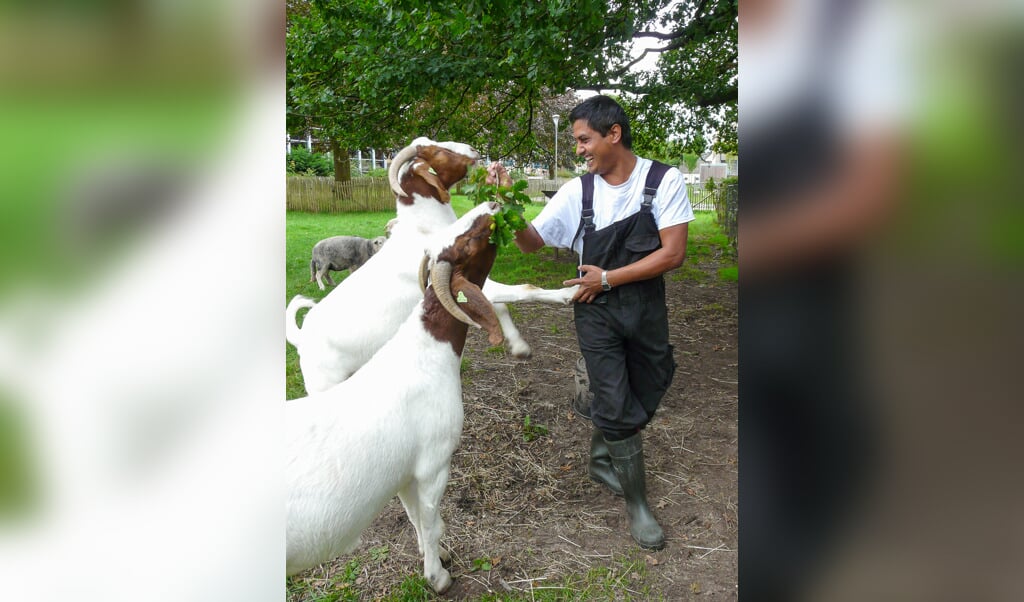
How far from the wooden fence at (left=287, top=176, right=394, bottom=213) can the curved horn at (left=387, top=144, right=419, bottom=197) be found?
17.2 meters

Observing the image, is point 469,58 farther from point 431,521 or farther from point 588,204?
point 431,521

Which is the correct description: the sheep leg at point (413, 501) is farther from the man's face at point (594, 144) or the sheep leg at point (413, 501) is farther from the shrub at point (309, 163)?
the shrub at point (309, 163)

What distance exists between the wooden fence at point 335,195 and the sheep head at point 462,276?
1891cm

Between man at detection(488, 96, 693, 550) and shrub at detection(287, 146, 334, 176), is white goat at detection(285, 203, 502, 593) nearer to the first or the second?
man at detection(488, 96, 693, 550)

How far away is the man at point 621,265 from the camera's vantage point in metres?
3.33

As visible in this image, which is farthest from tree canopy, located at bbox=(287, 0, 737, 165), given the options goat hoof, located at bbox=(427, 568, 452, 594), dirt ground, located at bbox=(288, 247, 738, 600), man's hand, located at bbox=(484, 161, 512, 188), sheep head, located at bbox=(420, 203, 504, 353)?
goat hoof, located at bbox=(427, 568, 452, 594)

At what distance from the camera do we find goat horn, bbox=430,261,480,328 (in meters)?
3.05

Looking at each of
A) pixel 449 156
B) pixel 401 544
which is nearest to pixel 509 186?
pixel 449 156

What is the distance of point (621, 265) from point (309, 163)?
25.3 meters
